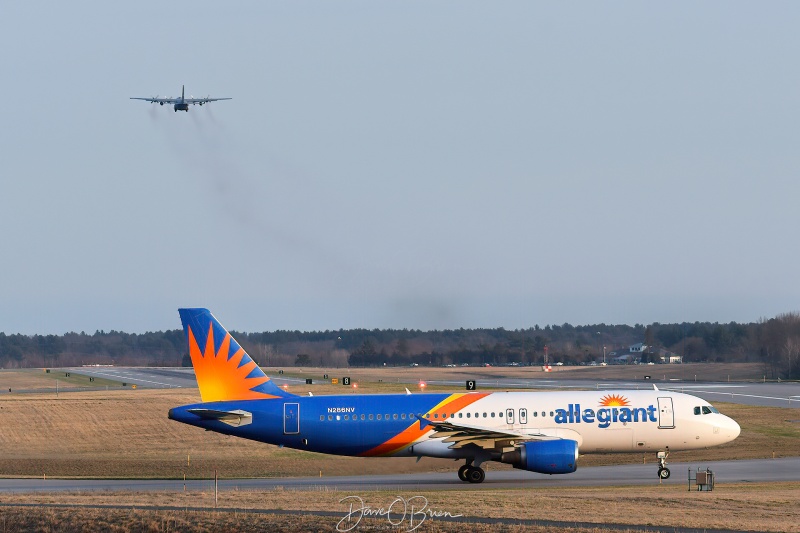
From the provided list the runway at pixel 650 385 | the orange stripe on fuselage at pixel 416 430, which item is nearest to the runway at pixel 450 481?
the orange stripe on fuselage at pixel 416 430

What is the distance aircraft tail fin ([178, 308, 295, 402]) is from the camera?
149ft

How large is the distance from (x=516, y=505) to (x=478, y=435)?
911 centimetres

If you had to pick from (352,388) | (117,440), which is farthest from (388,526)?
(352,388)

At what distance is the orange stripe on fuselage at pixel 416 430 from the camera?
1746 inches

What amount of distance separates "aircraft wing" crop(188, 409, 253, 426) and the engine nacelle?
10684 millimetres

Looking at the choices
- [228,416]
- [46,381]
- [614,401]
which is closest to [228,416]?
[228,416]

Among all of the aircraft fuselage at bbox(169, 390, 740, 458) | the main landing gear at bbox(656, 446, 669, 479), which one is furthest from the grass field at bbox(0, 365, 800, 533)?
the aircraft fuselage at bbox(169, 390, 740, 458)

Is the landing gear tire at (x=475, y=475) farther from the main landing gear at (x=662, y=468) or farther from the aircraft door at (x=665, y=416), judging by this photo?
the aircraft door at (x=665, y=416)

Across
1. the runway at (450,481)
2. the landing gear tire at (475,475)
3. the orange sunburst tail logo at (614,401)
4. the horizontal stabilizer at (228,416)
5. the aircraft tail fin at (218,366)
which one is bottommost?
the runway at (450,481)

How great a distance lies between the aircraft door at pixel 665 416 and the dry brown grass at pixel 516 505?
338cm

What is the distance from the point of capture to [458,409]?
44500mm

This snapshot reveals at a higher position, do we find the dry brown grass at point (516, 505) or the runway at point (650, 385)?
the runway at point (650, 385)

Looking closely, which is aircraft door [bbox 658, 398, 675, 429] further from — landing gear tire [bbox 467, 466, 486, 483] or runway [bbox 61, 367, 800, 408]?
runway [bbox 61, 367, 800, 408]

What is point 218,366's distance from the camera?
45.5 metres
